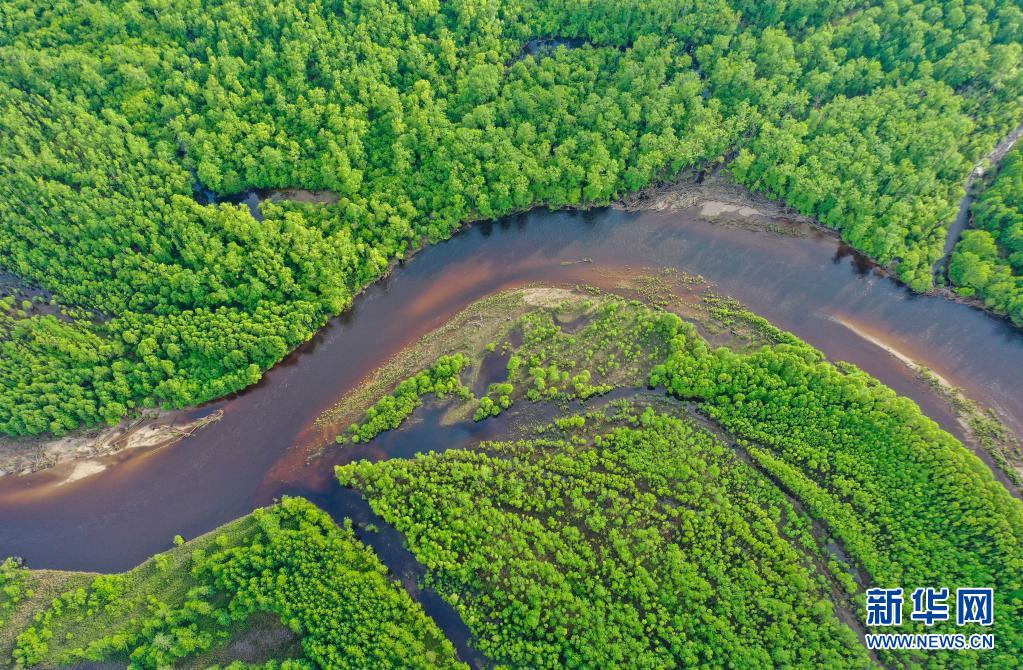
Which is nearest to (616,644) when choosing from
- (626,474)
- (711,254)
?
(626,474)

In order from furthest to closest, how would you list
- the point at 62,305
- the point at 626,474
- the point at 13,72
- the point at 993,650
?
the point at 13,72
the point at 62,305
the point at 626,474
the point at 993,650

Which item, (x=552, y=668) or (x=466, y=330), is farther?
(x=466, y=330)

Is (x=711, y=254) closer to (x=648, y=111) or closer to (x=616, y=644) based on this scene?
(x=648, y=111)

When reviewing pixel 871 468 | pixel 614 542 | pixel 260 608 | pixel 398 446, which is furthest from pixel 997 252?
pixel 260 608

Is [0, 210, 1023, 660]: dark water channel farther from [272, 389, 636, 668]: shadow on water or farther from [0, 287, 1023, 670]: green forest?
[0, 287, 1023, 670]: green forest

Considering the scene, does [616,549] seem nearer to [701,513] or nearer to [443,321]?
[701,513]

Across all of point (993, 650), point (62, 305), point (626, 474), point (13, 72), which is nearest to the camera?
point (993, 650)

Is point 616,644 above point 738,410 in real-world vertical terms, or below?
below
